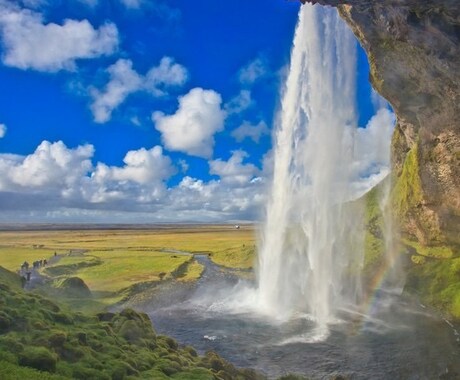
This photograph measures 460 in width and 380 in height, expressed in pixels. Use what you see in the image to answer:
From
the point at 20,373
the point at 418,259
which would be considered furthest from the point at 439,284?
the point at 20,373

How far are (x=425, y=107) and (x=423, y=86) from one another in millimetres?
4836

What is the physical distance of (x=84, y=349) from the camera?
72.3 feet

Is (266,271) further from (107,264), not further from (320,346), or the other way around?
(107,264)

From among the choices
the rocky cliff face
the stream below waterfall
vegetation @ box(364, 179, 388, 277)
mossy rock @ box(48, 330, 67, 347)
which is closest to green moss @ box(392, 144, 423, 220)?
the rocky cliff face

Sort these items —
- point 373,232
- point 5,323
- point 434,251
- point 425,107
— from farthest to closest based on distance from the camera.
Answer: point 373,232, point 434,251, point 425,107, point 5,323

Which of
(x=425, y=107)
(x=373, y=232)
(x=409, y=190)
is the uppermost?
(x=425, y=107)

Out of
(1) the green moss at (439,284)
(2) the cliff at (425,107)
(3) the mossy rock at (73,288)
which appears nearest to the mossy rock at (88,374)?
(2) the cliff at (425,107)

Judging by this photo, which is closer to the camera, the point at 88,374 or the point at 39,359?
the point at 39,359

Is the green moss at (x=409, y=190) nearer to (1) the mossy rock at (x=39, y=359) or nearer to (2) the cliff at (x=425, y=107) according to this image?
(2) the cliff at (x=425, y=107)

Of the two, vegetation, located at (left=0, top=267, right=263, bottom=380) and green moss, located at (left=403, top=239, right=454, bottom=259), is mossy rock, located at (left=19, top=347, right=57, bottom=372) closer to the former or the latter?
vegetation, located at (left=0, top=267, right=263, bottom=380)

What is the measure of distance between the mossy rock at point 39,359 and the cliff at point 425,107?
27449 millimetres

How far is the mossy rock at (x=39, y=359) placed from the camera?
18234 millimetres

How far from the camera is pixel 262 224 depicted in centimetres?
6419

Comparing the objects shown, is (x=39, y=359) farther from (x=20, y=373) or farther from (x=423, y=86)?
(x=423, y=86)
